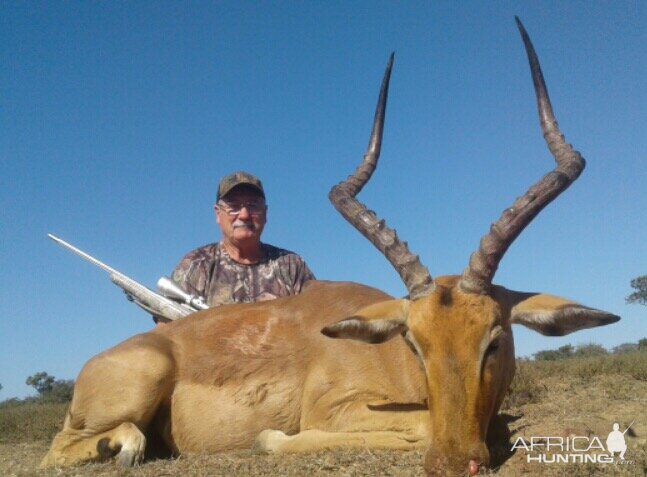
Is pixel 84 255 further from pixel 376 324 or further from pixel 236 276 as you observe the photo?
pixel 376 324

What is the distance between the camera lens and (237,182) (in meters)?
9.35

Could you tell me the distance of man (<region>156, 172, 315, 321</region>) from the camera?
914 cm

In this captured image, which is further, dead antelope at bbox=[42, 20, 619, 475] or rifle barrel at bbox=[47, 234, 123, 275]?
rifle barrel at bbox=[47, 234, 123, 275]

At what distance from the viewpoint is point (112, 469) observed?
5.10 m

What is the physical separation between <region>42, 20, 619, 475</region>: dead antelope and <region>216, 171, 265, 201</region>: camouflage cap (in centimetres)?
296

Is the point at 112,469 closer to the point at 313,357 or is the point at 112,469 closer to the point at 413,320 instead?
the point at 313,357

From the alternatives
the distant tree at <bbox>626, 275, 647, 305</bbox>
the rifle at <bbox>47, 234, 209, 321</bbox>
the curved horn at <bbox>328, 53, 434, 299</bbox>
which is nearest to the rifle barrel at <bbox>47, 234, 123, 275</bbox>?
the rifle at <bbox>47, 234, 209, 321</bbox>

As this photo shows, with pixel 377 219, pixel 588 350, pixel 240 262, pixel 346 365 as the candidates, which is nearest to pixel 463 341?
pixel 377 219

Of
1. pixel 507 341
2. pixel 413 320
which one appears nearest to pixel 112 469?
pixel 413 320

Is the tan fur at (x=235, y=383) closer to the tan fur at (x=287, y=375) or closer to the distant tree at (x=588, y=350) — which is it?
the tan fur at (x=287, y=375)

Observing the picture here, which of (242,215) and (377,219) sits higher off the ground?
(242,215)

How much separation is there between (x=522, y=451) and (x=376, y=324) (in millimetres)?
1289

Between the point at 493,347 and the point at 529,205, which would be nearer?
the point at 493,347

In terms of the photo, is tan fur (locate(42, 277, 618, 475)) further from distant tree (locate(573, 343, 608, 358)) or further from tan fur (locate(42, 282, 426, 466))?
distant tree (locate(573, 343, 608, 358))
